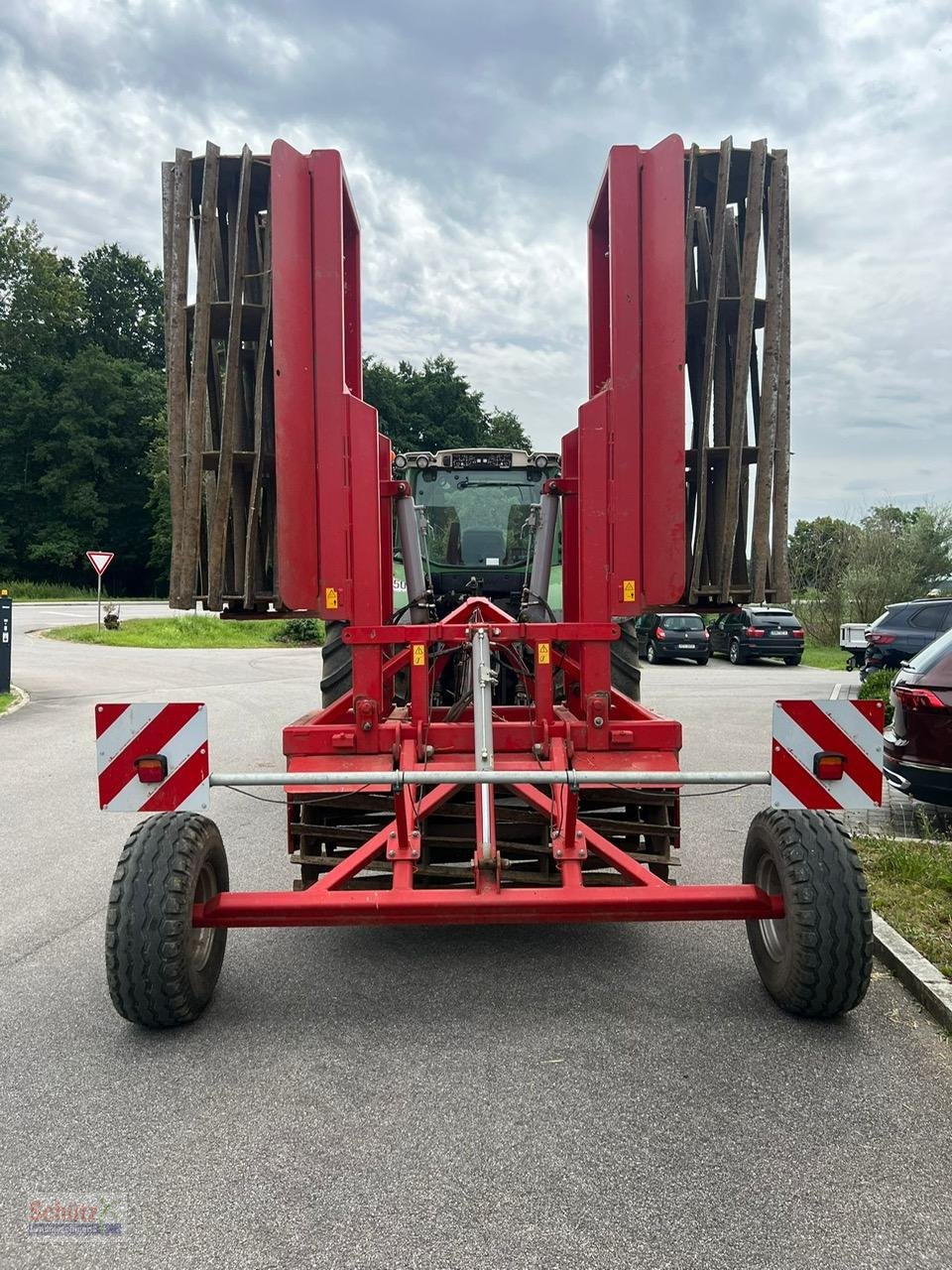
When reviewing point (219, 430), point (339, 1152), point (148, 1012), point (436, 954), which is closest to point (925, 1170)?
point (339, 1152)

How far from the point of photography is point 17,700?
1324 centimetres

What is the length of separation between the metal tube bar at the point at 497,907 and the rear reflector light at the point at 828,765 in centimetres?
53

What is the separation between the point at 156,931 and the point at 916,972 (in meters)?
3.09

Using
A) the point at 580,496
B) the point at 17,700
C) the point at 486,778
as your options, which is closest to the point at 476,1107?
the point at 486,778

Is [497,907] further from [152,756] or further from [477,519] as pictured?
[477,519]

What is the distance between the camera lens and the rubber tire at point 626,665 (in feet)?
20.0

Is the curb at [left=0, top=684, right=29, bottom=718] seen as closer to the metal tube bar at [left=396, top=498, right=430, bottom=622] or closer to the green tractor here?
the green tractor

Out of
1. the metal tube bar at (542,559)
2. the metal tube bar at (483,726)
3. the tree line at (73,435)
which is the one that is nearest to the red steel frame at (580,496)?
the metal tube bar at (483,726)

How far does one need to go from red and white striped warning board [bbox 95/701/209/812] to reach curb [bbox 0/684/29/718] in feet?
32.6

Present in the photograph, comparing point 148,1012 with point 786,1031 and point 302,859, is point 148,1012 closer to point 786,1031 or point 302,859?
point 302,859

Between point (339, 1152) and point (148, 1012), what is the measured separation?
3.36 ft

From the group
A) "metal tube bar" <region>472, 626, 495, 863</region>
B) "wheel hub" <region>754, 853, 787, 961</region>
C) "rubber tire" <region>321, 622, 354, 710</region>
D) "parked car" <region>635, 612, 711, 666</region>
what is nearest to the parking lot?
"wheel hub" <region>754, 853, 787, 961</region>

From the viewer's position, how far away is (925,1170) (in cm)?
251

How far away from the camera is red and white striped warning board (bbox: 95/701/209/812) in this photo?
3.48 meters
